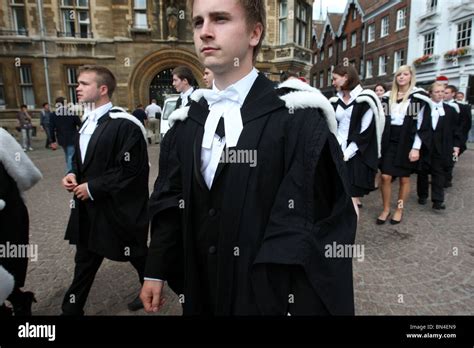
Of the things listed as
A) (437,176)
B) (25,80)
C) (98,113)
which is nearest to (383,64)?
(437,176)

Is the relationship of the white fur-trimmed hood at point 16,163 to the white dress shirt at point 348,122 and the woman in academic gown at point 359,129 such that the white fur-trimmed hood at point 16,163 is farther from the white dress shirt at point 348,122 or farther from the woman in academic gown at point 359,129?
the woman in academic gown at point 359,129

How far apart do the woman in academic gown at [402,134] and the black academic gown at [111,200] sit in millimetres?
3972

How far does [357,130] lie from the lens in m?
4.49

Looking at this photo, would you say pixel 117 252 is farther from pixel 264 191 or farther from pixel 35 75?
pixel 35 75

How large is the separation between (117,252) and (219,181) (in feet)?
5.89

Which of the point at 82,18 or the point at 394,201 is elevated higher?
the point at 82,18

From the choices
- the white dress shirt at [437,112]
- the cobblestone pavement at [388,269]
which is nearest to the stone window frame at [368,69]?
the white dress shirt at [437,112]

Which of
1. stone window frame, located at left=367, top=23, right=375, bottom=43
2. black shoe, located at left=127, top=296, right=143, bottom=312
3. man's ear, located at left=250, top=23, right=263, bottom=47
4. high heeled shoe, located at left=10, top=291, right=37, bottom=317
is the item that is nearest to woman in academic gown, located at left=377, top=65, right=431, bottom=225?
black shoe, located at left=127, top=296, right=143, bottom=312

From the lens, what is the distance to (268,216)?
146 cm

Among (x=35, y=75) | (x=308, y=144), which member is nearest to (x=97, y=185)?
(x=308, y=144)

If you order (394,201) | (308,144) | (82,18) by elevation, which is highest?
(82,18)

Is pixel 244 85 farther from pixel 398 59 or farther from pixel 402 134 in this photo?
Answer: pixel 398 59

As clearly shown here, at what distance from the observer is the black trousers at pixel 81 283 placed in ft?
9.05

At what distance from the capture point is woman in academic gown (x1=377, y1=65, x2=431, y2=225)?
5.13 m
